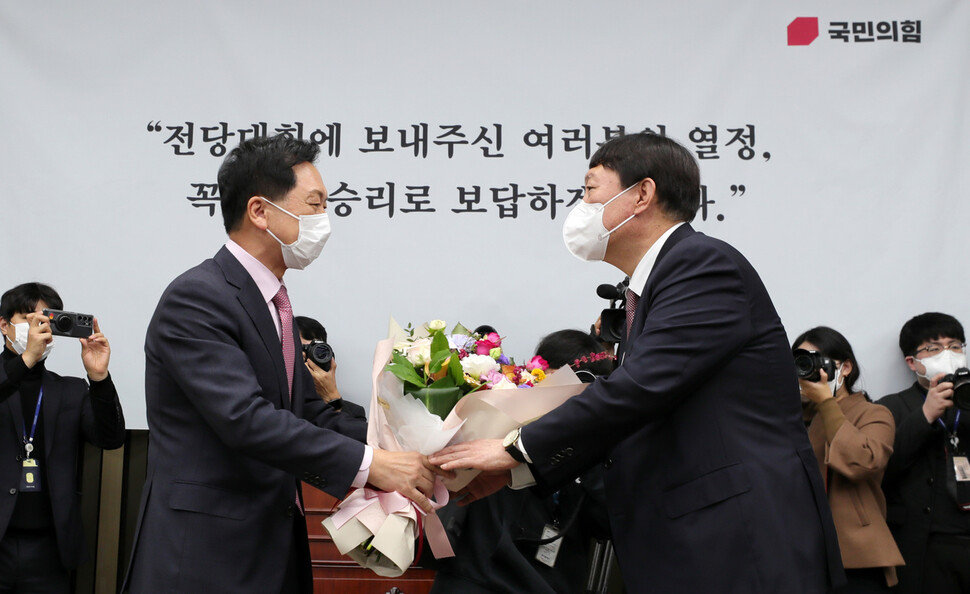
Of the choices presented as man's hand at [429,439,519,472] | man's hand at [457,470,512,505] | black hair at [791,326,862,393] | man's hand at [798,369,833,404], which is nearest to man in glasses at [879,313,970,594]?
black hair at [791,326,862,393]

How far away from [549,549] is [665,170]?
3.20ft

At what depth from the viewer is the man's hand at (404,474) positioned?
5.90 ft

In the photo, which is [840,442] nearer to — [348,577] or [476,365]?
[476,365]

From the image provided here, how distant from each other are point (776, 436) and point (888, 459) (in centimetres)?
161

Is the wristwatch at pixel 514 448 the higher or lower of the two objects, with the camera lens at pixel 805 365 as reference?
lower

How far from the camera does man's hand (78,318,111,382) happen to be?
2.97 m

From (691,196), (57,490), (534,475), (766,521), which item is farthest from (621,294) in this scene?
(57,490)

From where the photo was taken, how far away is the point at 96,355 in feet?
9.84

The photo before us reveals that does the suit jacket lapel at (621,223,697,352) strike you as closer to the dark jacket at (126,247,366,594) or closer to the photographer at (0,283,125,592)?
the dark jacket at (126,247,366,594)

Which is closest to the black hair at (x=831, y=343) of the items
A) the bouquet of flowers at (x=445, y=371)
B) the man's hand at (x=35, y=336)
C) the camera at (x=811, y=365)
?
the camera at (x=811, y=365)

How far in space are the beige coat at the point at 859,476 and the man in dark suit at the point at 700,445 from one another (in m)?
1.23

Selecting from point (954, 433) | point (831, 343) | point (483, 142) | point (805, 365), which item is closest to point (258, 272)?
point (483, 142)

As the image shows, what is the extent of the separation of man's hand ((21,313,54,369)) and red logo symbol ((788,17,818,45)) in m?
2.93

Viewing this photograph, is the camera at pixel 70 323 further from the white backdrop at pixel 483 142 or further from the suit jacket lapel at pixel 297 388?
the suit jacket lapel at pixel 297 388
